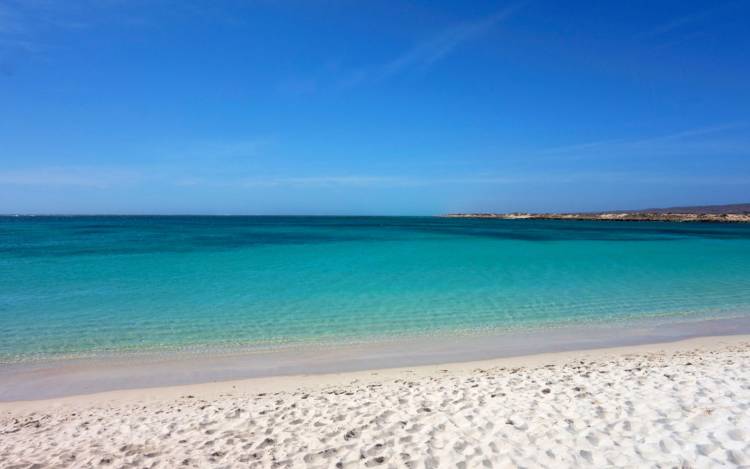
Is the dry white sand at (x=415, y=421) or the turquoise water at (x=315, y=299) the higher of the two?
the dry white sand at (x=415, y=421)

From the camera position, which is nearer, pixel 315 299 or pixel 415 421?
pixel 415 421

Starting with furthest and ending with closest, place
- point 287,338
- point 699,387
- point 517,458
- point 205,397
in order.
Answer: point 287,338 < point 205,397 < point 699,387 < point 517,458

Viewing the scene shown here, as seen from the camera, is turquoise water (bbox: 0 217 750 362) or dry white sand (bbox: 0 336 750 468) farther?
turquoise water (bbox: 0 217 750 362)

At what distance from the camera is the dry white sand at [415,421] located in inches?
157

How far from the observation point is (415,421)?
15.4 feet

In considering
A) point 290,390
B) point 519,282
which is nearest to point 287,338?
point 290,390

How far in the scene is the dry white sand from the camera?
399 centimetres

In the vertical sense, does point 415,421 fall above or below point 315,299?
above

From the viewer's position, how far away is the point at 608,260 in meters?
22.3

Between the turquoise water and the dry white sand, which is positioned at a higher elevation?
the dry white sand

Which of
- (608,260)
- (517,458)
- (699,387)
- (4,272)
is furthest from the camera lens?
(608,260)

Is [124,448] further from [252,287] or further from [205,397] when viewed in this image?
[252,287]

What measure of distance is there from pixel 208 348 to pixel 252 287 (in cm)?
635

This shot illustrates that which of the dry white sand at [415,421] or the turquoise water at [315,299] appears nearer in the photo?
the dry white sand at [415,421]
